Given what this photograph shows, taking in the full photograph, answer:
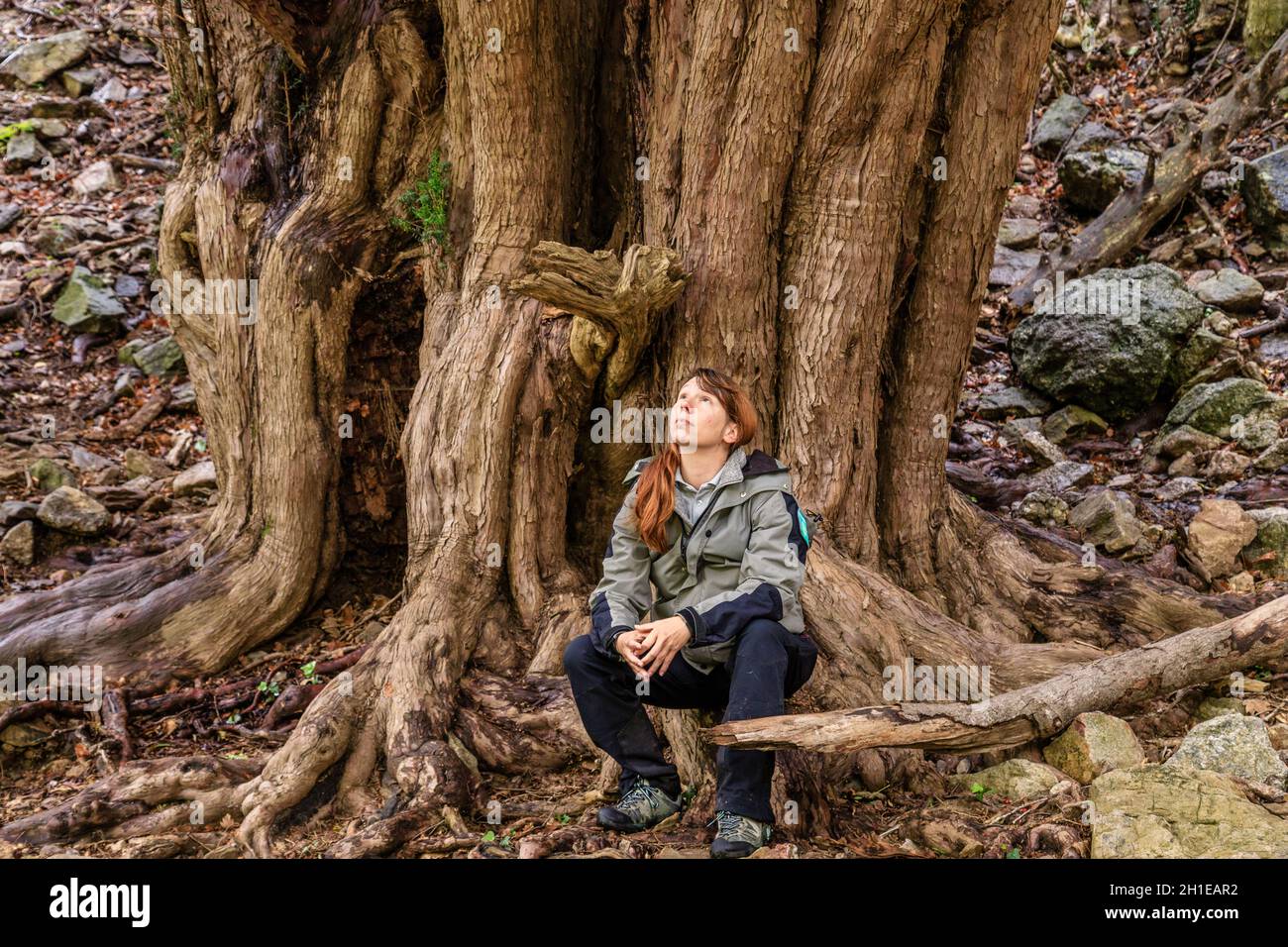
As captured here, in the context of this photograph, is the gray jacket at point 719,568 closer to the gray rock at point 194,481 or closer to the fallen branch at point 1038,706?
the fallen branch at point 1038,706

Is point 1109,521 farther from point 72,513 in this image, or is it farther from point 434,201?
point 72,513

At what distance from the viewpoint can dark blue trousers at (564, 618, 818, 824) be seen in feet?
11.2

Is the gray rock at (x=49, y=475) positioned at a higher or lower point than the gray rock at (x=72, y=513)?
higher

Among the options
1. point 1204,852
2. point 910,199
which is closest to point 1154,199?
point 910,199

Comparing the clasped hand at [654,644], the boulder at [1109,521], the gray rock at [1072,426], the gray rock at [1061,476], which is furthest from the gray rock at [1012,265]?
the clasped hand at [654,644]

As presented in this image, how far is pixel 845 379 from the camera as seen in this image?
4.89 m

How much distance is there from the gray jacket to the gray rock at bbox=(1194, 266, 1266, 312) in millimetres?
6483

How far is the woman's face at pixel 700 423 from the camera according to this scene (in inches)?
149

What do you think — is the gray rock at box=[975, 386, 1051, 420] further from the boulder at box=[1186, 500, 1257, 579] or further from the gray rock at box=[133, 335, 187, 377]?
the gray rock at box=[133, 335, 187, 377]

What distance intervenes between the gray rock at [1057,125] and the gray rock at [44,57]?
10.7 metres

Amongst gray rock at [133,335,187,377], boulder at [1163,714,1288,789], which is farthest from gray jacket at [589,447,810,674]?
gray rock at [133,335,187,377]

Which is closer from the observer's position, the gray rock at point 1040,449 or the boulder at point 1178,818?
the boulder at point 1178,818

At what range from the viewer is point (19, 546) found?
7.04 metres

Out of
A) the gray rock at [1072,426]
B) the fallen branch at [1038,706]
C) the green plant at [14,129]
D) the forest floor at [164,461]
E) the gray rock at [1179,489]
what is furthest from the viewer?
the green plant at [14,129]
